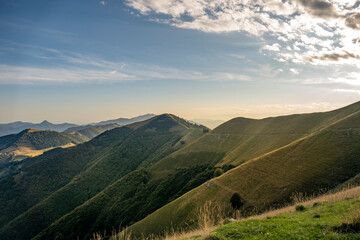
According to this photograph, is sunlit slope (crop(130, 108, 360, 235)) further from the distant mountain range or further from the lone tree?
the lone tree

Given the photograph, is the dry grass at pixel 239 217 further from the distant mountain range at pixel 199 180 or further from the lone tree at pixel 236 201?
the distant mountain range at pixel 199 180

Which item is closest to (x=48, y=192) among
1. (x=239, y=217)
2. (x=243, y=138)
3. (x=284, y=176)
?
(x=243, y=138)

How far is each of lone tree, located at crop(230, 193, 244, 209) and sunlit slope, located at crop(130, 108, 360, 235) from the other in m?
1.14

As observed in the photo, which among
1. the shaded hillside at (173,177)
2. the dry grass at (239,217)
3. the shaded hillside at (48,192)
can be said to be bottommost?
the shaded hillside at (48,192)

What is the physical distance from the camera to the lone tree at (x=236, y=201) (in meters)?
35.8

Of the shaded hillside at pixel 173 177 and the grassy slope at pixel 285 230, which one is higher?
the grassy slope at pixel 285 230

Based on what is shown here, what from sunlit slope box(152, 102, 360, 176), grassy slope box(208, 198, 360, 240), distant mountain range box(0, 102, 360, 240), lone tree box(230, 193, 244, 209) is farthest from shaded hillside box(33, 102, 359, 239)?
grassy slope box(208, 198, 360, 240)

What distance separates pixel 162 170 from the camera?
11412 cm

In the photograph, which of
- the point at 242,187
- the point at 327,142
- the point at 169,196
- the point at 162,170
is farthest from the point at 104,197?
the point at 327,142

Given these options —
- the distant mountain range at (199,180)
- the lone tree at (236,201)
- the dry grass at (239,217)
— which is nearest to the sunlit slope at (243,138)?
the distant mountain range at (199,180)

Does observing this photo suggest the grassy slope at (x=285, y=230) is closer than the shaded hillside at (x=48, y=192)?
Yes

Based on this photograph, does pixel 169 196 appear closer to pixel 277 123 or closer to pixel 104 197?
pixel 104 197

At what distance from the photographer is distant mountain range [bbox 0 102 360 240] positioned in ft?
124

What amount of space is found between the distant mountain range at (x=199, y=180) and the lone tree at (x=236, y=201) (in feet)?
3.55
